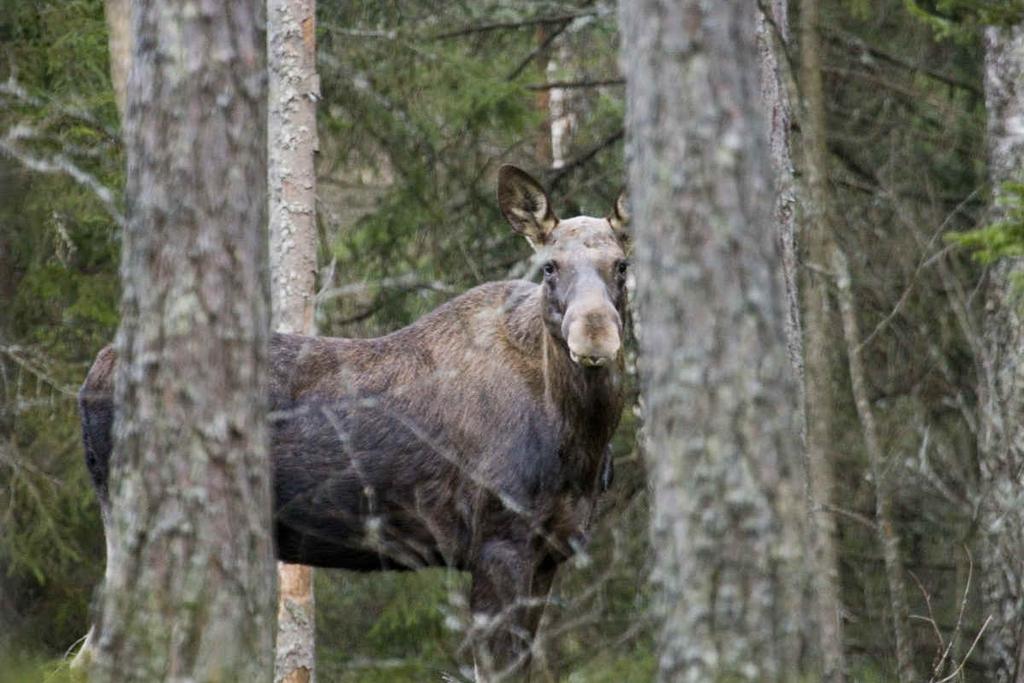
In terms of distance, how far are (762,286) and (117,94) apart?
8.09 metres

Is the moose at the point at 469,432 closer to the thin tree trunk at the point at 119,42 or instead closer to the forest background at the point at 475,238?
the forest background at the point at 475,238

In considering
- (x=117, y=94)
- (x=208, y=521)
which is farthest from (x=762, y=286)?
(x=117, y=94)

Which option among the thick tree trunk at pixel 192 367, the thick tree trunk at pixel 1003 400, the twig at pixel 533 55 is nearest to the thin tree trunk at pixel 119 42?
the twig at pixel 533 55

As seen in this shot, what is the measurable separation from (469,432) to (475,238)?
16.3 feet

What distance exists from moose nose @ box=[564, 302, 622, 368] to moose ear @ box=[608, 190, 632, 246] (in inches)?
40.6

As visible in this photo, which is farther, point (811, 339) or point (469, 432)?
point (811, 339)

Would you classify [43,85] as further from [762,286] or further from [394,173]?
[762,286]

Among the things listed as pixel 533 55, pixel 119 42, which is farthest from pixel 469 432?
→ pixel 533 55

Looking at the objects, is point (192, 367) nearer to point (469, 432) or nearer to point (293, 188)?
point (469, 432)

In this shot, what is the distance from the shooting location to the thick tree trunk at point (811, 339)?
623 centimetres

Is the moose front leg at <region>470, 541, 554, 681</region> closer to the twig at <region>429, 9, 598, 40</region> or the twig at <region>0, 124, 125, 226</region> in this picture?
the twig at <region>0, 124, 125, 226</region>

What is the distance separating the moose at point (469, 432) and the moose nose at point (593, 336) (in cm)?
21

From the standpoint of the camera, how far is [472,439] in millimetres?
8109

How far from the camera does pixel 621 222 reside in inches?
326
